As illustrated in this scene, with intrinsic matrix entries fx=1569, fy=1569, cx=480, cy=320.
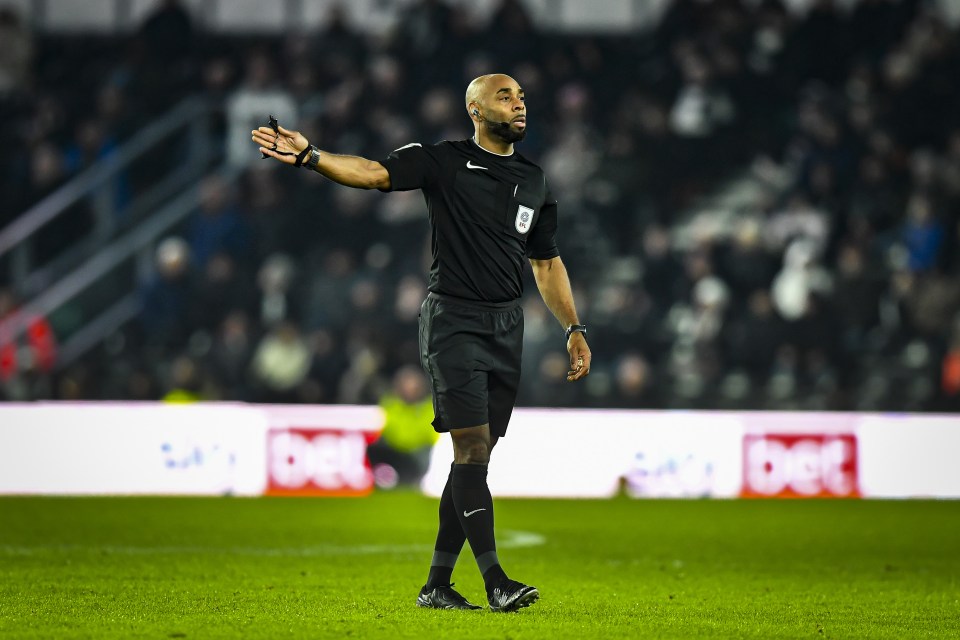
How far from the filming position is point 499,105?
5973mm

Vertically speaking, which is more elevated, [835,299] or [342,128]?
[342,128]

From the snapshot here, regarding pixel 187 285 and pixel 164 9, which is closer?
pixel 187 285

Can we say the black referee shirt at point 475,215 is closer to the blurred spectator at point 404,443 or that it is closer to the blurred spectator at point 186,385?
the blurred spectator at point 404,443

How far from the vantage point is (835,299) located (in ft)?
52.3

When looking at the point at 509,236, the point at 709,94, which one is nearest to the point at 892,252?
the point at 709,94

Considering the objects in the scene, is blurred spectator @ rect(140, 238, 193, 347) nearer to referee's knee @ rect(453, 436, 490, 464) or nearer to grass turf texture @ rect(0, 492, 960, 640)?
grass turf texture @ rect(0, 492, 960, 640)

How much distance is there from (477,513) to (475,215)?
1.14 meters

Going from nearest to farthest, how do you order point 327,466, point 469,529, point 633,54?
point 469,529 → point 327,466 → point 633,54

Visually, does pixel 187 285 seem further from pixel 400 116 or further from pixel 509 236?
pixel 509 236

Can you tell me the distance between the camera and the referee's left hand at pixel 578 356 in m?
6.14

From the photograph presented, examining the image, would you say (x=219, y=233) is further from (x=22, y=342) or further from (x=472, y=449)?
(x=472, y=449)

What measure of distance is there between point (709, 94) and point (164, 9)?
260 inches

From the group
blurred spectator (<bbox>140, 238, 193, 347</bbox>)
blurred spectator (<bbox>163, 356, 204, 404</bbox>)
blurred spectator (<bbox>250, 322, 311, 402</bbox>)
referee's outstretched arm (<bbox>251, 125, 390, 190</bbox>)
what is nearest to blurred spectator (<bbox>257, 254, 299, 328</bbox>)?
blurred spectator (<bbox>250, 322, 311, 402</bbox>)

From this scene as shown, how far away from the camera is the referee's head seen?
5973mm
